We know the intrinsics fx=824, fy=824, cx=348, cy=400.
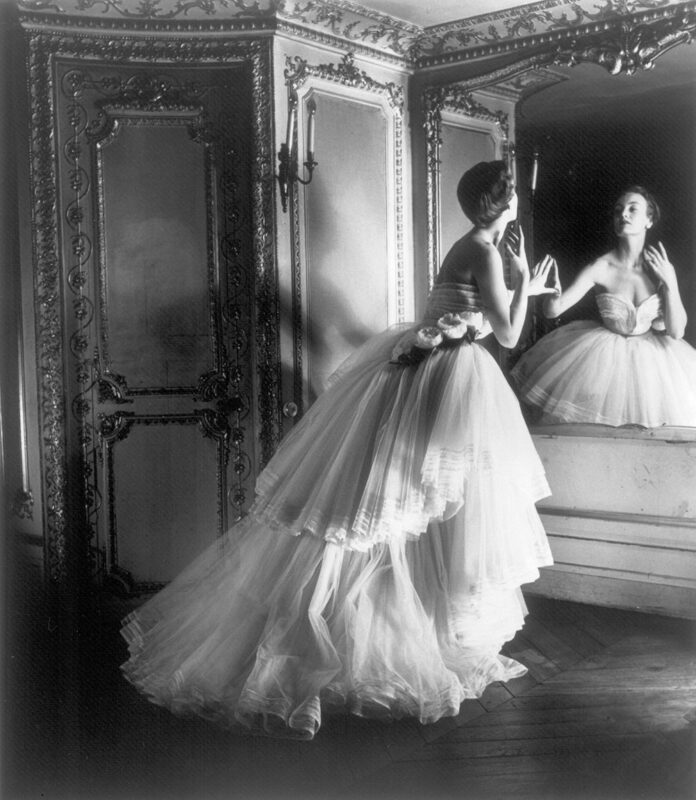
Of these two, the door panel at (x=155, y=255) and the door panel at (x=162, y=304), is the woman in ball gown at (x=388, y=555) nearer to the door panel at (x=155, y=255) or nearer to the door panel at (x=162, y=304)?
the door panel at (x=162, y=304)

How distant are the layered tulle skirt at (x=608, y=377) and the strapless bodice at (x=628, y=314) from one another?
0.03 metres

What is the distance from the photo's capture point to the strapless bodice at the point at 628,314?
331 cm

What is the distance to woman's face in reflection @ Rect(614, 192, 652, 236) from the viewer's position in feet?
10.9

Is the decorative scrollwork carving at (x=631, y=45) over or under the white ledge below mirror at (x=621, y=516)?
over

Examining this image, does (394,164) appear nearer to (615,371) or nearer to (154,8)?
(154,8)

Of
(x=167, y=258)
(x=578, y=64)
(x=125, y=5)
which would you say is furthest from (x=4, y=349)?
(x=578, y=64)

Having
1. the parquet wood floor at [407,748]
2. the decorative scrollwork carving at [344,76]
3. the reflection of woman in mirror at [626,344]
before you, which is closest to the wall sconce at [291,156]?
the decorative scrollwork carving at [344,76]

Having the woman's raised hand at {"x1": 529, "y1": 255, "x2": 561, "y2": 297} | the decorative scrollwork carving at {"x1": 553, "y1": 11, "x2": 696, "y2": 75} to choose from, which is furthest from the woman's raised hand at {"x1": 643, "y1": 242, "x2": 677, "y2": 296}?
the decorative scrollwork carving at {"x1": 553, "y1": 11, "x2": 696, "y2": 75}

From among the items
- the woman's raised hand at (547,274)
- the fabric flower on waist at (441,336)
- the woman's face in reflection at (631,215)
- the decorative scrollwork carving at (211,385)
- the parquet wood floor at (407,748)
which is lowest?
the parquet wood floor at (407,748)

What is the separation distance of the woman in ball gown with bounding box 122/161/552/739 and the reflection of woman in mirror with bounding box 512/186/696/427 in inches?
28.5

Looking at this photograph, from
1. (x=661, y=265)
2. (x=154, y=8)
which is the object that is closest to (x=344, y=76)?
(x=154, y=8)

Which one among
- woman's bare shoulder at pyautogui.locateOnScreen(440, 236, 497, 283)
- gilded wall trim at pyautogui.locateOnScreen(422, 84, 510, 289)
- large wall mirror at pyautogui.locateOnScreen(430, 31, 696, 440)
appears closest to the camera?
woman's bare shoulder at pyautogui.locateOnScreen(440, 236, 497, 283)

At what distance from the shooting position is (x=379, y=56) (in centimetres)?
368

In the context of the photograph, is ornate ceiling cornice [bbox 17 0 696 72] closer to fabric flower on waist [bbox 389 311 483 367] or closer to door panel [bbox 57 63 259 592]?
door panel [bbox 57 63 259 592]
